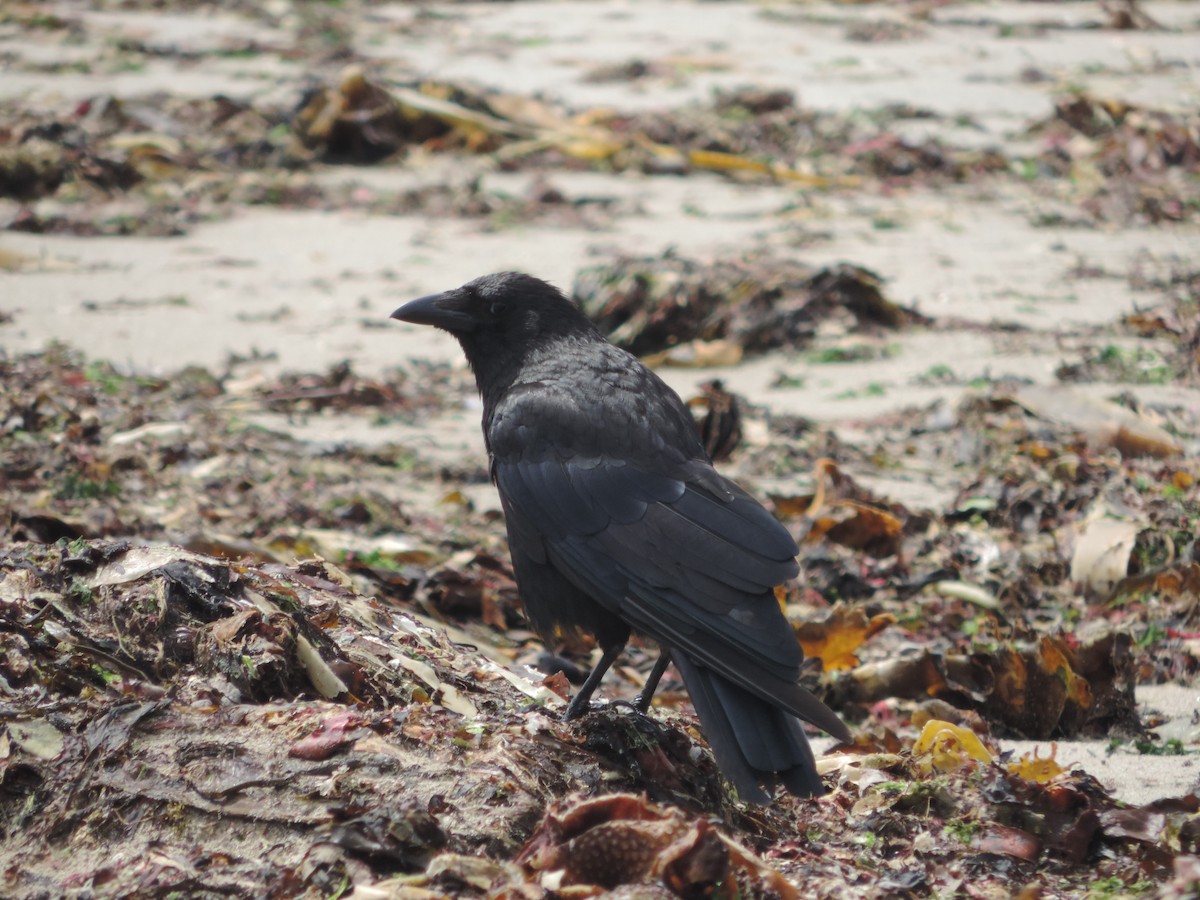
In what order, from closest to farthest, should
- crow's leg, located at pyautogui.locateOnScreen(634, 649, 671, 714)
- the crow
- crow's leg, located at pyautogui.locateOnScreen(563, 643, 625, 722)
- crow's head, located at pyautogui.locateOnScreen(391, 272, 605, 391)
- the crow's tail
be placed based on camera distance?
1. the crow's tail
2. the crow
3. crow's leg, located at pyautogui.locateOnScreen(563, 643, 625, 722)
4. crow's leg, located at pyautogui.locateOnScreen(634, 649, 671, 714)
5. crow's head, located at pyautogui.locateOnScreen(391, 272, 605, 391)

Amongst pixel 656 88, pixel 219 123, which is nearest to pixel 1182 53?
pixel 656 88

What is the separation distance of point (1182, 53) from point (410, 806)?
44.1 ft

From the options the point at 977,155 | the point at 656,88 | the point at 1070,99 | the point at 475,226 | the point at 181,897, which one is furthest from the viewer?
the point at 656,88

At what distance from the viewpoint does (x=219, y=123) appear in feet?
41.8

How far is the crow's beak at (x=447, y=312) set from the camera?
15.6 ft

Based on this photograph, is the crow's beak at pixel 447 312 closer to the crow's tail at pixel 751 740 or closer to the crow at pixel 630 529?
the crow at pixel 630 529

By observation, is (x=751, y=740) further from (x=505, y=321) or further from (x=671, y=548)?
(x=505, y=321)

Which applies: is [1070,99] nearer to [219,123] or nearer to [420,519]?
[219,123]

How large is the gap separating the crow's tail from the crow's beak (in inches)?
66.1

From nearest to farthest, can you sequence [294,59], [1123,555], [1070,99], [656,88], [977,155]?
[1123,555] → [977,155] → [1070,99] → [656,88] → [294,59]

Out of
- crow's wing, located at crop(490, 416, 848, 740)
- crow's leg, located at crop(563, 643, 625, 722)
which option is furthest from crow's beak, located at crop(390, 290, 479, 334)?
crow's leg, located at crop(563, 643, 625, 722)

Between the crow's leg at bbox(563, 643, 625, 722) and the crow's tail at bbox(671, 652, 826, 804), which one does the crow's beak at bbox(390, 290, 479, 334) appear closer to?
the crow's leg at bbox(563, 643, 625, 722)

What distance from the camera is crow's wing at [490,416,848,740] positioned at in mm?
3434

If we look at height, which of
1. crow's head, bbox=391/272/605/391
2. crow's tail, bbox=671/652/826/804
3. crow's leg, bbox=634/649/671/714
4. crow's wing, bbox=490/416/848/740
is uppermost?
crow's head, bbox=391/272/605/391
